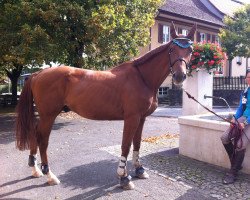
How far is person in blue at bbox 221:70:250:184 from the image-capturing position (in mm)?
4766

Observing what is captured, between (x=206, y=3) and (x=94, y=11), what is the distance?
21.0m

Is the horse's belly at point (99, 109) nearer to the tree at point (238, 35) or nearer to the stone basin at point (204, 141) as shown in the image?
the stone basin at point (204, 141)

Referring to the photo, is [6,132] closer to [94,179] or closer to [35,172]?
[35,172]

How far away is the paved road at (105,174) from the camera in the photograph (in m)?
4.39

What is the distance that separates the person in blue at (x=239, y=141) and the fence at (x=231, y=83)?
14.8 m

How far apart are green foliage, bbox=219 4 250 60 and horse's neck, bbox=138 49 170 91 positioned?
16.7m

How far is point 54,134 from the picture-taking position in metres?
9.02

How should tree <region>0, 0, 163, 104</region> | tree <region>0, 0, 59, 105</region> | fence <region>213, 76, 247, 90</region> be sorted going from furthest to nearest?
fence <region>213, 76, 247, 90</region>, tree <region>0, 0, 163, 104</region>, tree <region>0, 0, 59, 105</region>

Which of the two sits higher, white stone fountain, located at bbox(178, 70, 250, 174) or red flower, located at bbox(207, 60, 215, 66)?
red flower, located at bbox(207, 60, 215, 66)

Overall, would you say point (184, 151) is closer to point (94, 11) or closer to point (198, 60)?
point (198, 60)

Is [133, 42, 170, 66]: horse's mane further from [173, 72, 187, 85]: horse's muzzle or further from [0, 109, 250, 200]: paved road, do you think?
[0, 109, 250, 200]: paved road

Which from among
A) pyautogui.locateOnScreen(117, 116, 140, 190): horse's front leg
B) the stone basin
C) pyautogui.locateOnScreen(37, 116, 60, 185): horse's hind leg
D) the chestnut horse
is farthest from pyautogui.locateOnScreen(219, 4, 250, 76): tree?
pyautogui.locateOnScreen(37, 116, 60, 185): horse's hind leg

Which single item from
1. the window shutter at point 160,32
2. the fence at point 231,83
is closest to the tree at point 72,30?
the fence at point 231,83

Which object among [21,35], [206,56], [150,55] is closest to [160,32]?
[21,35]
